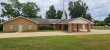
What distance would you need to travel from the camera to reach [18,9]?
67.7m

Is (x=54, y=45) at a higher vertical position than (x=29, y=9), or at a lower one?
lower

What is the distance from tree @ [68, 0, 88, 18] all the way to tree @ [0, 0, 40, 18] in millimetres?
18313

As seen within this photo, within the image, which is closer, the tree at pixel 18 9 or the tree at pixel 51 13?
the tree at pixel 18 9

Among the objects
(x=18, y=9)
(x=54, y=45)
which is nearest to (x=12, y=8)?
(x=18, y=9)

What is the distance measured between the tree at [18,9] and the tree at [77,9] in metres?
18.3

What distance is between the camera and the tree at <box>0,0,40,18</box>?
65438 millimetres

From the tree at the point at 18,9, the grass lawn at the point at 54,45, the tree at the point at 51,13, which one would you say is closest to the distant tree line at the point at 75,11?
the tree at the point at 51,13

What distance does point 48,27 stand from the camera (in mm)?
54125

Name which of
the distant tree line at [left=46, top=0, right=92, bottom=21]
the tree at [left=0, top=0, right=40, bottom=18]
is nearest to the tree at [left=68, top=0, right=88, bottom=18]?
the distant tree line at [left=46, top=0, right=92, bottom=21]

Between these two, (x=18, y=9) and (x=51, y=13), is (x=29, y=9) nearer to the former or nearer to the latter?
(x=18, y=9)

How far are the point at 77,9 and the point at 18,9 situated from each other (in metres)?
25.8

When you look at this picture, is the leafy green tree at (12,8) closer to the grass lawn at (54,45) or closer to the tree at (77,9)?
the tree at (77,9)

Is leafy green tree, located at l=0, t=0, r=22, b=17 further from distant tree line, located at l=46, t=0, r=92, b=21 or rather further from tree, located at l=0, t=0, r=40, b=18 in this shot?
distant tree line, located at l=46, t=0, r=92, b=21

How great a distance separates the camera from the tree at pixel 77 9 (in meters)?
81.4
